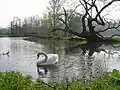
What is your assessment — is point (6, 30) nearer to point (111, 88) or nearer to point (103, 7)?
point (103, 7)

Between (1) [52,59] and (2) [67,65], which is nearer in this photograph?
(2) [67,65]

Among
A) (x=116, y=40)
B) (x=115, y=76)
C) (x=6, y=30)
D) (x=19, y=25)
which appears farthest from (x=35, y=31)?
(x=115, y=76)

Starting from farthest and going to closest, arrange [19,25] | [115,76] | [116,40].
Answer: [19,25]
[116,40]
[115,76]

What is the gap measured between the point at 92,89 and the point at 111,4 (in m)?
29.8

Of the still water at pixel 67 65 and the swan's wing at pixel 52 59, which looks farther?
the swan's wing at pixel 52 59

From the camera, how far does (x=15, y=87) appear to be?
389cm

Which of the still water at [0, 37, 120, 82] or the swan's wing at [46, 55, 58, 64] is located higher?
the swan's wing at [46, 55, 58, 64]

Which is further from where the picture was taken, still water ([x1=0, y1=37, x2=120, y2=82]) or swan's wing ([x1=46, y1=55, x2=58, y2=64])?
swan's wing ([x1=46, y1=55, x2=58, y2=64])

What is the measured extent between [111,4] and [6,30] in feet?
186

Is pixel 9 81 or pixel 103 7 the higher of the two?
pixel 103 7

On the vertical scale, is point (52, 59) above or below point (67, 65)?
above

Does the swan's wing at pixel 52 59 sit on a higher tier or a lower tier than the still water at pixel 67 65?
higher

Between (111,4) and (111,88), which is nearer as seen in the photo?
(111,88)

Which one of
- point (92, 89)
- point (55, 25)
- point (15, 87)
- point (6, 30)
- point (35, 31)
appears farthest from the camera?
point (6, 30)
